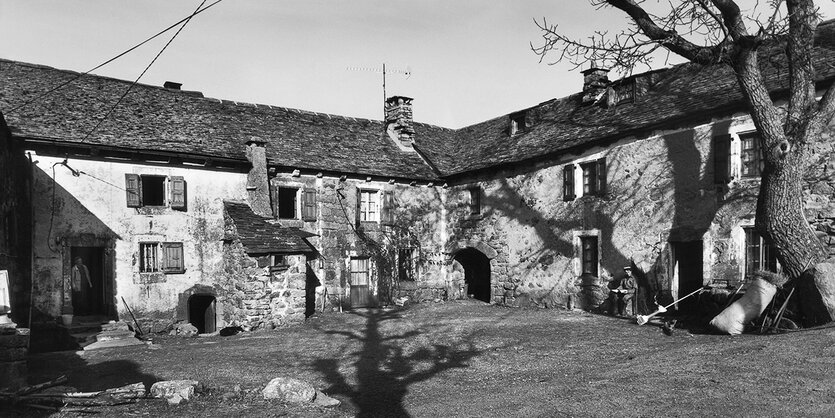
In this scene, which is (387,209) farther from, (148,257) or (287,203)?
(148,257)

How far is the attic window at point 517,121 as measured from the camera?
22.2m

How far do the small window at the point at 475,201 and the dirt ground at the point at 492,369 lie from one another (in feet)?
20.5

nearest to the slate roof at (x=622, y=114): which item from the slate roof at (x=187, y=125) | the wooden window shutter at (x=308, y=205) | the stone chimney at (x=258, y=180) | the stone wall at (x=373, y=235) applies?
the stone wall at (x=373, y=235)

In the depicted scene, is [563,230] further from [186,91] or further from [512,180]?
[186,91]

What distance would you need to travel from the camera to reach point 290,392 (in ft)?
27.6

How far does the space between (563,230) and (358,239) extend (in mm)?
6709

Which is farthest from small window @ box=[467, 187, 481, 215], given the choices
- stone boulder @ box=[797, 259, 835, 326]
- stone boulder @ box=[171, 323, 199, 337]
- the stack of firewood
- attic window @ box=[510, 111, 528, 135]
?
the stack of firewood

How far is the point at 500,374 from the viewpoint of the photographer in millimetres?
10031

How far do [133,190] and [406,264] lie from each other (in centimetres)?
933

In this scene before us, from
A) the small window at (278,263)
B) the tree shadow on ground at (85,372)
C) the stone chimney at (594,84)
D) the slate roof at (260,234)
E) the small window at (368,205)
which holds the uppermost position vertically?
the stone chimney at (594,84)

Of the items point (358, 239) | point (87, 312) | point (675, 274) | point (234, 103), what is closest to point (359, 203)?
point (358, 239)

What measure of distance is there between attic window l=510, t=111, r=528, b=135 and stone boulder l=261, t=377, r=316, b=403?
15523 millimetres

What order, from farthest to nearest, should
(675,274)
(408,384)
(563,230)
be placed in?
1. (563,230)
2. (675,274)
3. (408,384)

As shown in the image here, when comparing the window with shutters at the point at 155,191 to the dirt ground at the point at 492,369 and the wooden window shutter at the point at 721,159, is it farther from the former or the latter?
the wooden window shutter at the point at 721,159
